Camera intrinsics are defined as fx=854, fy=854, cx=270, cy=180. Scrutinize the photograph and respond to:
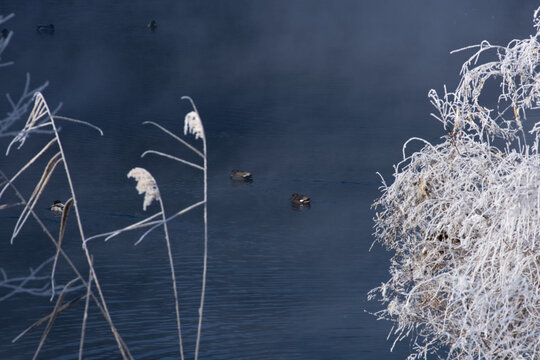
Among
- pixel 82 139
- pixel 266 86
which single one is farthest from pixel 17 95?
pixel 266 86

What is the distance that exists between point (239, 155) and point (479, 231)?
48.6 feet

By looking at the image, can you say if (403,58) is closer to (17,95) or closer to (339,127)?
(339,127)

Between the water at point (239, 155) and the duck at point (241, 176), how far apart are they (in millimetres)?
220

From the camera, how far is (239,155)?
69.6 feet

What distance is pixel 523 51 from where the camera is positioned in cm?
682

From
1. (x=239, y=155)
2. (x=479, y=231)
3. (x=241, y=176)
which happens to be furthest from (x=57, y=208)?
(x=479, y=231)

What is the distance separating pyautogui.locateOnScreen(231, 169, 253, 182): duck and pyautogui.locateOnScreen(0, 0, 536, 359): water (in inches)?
8.7

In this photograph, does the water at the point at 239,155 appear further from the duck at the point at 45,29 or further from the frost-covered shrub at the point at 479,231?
the frost-covered shrub at the point at 479,231

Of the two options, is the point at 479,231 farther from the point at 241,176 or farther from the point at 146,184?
the point at 241,176

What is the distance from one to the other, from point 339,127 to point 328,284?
12768 millimetres

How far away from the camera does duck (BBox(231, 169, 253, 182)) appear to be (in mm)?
18438

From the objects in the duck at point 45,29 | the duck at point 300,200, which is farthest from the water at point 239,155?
the duck at point 45,29

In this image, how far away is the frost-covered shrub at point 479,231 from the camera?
19.2 ft

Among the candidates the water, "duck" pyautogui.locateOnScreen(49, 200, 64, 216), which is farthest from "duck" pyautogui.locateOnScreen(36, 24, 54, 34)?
"duck" pyautogui.locateOnScreen(49, 200, 64, 216)
